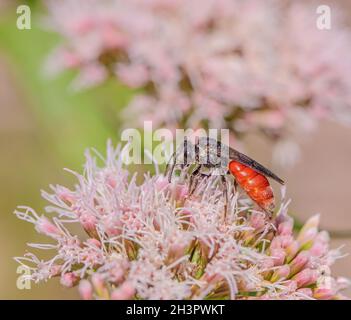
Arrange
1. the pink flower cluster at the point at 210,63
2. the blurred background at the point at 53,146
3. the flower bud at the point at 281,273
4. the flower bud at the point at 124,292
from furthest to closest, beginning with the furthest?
the blurred background at the point at 53,146 < the pink flower cluster at the point at 210,63 < the flower bud at the point at 281,273 < the flower bud at the point at 124,292

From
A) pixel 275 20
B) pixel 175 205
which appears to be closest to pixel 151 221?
pixel 175 205

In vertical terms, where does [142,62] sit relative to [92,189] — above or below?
above

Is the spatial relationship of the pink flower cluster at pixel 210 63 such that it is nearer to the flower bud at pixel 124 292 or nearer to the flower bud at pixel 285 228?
the flower bud at pixel 285 228

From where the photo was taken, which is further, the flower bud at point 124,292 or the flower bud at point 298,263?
the flower bud at point 298,263

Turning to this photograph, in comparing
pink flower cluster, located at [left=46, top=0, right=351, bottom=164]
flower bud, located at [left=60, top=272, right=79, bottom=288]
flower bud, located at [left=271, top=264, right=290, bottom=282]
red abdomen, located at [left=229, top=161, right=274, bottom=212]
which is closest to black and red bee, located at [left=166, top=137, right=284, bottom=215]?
red abdomen, located at [left=229, top=161, right=274, bottom=212]

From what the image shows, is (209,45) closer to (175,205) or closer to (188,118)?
(188,118)

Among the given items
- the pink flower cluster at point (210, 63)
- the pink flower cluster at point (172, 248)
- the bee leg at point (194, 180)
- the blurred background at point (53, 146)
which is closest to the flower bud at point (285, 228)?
the pink flower cluster at point (172, 248)
